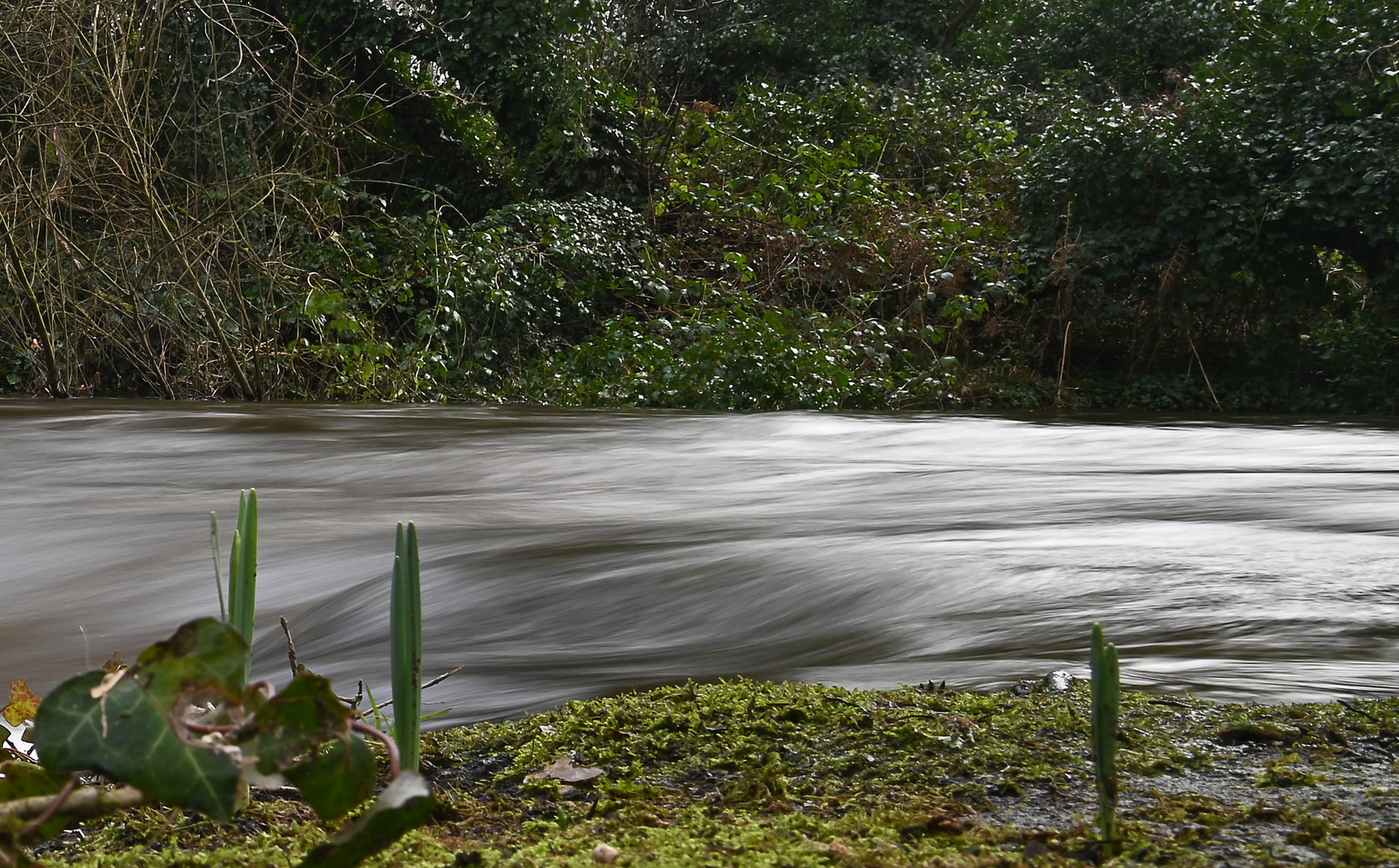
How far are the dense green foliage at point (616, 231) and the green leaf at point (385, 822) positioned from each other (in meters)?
9.16

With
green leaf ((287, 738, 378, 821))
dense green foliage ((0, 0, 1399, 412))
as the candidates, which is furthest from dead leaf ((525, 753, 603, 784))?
dense green foliage ((0, 0, 1399, 412))

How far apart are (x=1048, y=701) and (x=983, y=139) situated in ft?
49.4

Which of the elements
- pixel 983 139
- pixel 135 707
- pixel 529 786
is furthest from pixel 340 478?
pixel 983 139

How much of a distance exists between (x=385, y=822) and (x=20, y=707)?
981 millimetres

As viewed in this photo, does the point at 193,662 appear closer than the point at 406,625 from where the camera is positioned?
Yes

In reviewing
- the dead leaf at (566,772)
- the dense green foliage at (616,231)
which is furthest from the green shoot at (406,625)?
the dense green foliage at (616,231)

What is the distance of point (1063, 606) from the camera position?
1922mm

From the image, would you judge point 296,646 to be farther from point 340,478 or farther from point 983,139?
point 983,139

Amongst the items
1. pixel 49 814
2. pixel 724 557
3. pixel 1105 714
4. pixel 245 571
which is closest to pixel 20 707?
pixel 245 571

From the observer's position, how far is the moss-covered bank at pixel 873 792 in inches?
33.9

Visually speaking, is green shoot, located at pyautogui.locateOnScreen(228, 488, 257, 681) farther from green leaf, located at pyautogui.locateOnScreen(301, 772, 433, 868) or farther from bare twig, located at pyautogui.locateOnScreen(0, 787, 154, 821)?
green leaf, located at pyautogui.locateOnScreen(301, 772, 433, 868)

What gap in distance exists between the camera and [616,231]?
41.5 feet

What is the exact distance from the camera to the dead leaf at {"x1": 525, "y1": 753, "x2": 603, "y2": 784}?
1.14 meters

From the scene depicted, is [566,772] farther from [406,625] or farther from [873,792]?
[406,625]
